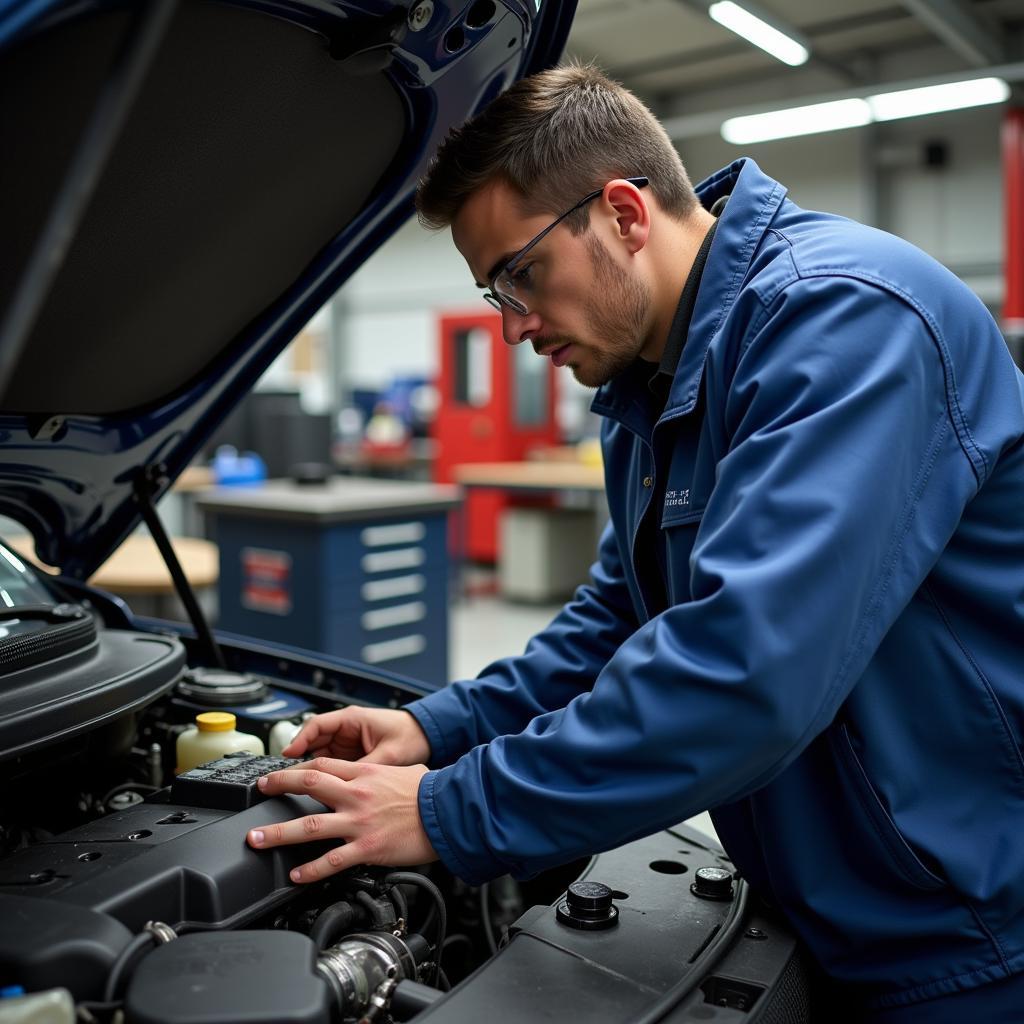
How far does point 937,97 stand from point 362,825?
7027 millimetres

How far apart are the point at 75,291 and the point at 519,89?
51 cm

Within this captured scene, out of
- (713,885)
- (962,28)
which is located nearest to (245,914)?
(713,885)

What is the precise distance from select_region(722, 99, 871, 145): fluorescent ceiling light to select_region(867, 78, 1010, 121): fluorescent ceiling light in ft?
0.40

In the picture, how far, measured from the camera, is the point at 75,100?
2.78ft

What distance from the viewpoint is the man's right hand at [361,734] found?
1.12 meters

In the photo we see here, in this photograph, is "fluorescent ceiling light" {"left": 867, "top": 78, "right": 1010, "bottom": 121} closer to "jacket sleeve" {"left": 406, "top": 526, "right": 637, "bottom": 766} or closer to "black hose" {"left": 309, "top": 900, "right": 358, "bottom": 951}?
"jacket sleeve" {"left": 406, "top": 526, "right": 637, "bottom": 766}

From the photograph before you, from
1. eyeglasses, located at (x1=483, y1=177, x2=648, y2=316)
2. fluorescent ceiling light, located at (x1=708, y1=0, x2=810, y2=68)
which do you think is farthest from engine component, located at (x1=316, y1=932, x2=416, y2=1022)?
fluorescent ceiling light, located at (x1=708, y1=0, x2=810, y2=68)

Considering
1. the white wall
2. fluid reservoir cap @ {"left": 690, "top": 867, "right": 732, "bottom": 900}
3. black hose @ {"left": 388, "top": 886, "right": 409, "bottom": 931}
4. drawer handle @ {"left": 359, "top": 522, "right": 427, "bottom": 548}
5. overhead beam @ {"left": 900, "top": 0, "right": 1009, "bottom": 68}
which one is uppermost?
overhead beam @ {"left": 900, "top": 0, "right": 1009, "bottom": 68}

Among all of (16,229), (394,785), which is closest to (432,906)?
(394,785)

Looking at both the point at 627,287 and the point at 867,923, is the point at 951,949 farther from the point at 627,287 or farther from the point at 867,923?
the point at 627,287

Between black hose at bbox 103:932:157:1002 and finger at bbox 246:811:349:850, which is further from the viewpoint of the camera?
finger at bbox 246:811:349:850

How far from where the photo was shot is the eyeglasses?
3.33 ft

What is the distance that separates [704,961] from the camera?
2.74ft

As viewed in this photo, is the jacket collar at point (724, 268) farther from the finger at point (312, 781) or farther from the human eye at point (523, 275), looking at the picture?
the finger at point (312, 781)
